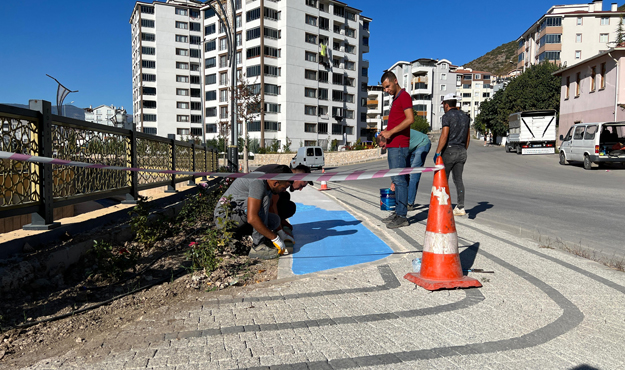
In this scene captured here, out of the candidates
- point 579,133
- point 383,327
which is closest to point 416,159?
point 383,327

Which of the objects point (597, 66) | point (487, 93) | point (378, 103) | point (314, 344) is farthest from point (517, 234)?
point (487, 93)

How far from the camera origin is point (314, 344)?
245 cm

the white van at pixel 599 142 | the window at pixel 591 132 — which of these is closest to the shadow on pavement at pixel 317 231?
the white van at pixel 599 142

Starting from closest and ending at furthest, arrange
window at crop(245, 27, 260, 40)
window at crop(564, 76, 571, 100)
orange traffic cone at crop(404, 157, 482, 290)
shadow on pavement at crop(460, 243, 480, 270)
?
A: 1. orange traffic cone at crop(404, 157, 482, 290)
2. shadow on pavement at crop(460, 243, 480, 270)
3. window at crop(564, 76, 571, 100)
4. window at crop(245, 27, 260, 40)

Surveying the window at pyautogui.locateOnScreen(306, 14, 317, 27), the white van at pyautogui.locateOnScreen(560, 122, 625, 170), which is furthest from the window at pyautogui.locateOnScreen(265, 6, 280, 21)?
the white van at pyautogui.locateOnScreen(560, 122, 625, 170)

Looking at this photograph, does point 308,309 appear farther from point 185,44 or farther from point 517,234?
point 185,44

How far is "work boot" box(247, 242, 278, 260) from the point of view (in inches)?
181

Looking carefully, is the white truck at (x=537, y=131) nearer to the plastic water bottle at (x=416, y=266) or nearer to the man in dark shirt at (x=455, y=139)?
the man in dark shirt at (x=455, y=139)

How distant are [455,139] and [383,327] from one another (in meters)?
5.01

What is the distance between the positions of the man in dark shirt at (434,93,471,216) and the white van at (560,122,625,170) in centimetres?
1660

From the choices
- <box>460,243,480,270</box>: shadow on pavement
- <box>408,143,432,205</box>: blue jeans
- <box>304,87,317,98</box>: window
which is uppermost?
<box>304,87,317,98</box>: window

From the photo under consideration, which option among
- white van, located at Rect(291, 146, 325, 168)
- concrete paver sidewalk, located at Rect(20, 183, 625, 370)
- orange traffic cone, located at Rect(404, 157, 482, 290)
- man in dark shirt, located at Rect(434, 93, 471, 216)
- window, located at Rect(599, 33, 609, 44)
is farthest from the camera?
window, located at Rect(599, 33, 609, 44)

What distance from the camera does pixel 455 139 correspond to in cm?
704

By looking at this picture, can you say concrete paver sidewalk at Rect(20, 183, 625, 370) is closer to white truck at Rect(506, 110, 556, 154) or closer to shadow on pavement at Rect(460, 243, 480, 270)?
shadow on pavement at Rect(460, 243, 480, 270)
